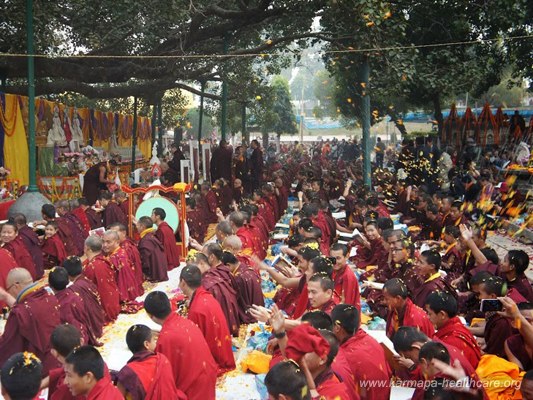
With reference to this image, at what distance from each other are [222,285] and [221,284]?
0.02 m

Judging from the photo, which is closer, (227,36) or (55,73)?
(55,73)

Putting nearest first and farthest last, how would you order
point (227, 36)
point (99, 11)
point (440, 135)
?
point (99, 11), point (227, 36), point (440, 135)

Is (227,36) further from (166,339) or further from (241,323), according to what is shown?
(166,339)

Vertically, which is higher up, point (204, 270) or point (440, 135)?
point (440, 135)

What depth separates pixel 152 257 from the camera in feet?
32.7

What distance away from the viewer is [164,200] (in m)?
11.3

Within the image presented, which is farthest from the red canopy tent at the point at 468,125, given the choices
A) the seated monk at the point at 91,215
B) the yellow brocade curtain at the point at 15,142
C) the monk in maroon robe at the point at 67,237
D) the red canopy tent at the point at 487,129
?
the monk in maroon robe at the point at 67,237

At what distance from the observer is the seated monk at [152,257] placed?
994cm

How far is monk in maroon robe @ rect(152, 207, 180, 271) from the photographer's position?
1075 cm

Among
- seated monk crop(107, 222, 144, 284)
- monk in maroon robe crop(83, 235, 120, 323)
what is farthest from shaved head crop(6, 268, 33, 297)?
seated monk crop(107, 222, 144, 284)

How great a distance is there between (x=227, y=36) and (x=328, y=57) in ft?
10.2

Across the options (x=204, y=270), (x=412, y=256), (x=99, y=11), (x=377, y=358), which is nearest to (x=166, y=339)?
(x=377, y=358)

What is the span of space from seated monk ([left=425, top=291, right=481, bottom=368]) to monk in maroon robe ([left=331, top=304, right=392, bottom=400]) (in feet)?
2.12

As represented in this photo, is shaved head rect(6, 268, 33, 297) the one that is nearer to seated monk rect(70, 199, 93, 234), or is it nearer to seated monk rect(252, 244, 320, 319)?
seated monk rect(252, 244, 320, 319)
